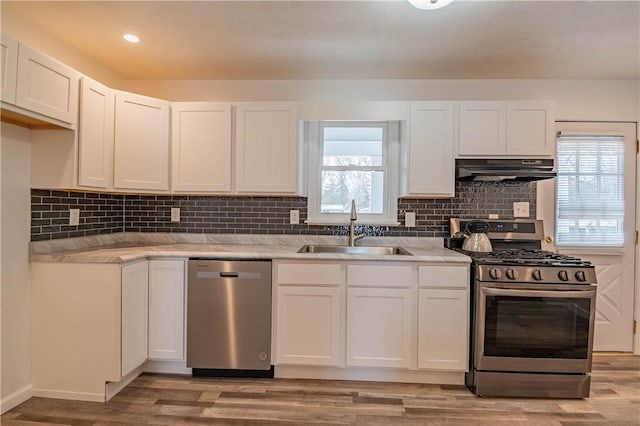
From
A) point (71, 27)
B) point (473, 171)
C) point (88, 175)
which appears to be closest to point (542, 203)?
point (473, 171)

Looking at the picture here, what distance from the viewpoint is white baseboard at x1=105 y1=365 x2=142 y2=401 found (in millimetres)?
2217

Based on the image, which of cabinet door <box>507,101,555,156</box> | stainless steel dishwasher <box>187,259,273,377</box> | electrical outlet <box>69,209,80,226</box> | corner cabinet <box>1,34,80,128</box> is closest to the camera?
corner cabinet <box>1,34,80,128</box>

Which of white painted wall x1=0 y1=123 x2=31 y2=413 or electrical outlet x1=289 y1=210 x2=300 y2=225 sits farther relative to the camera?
electrical outlet x1=289 y1=210 x2=300 y2=225

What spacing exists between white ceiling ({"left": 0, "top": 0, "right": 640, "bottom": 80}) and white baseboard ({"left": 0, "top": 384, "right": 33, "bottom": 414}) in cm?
232

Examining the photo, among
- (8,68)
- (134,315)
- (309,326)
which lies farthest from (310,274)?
(8,68)

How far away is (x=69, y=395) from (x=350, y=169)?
2.62 m

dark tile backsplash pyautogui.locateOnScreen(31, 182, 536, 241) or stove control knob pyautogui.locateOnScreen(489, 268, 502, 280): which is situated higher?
dark tile backsplash pyautogui.locateOnScreen(31, 182, 536, 241)

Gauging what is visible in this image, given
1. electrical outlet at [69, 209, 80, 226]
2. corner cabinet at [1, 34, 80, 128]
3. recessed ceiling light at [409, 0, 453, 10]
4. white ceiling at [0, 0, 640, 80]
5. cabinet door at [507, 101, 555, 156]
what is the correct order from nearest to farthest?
recessed ceiling light at [409, 0, 453, 10]
corner cabinet at [1, 34, 80, 128]
white ceiling at [0, 0, 640, 80]
electrical outlet at [69, 209, 80, 226]
cabinet door at [507, 101, 555, 156]

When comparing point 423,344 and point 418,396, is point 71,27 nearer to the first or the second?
point 423,344

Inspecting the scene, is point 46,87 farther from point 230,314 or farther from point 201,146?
point 230,314

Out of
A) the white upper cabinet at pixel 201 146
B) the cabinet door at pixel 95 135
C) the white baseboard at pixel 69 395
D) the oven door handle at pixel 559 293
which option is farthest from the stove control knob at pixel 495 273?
the cabinet door at pixel 95 135

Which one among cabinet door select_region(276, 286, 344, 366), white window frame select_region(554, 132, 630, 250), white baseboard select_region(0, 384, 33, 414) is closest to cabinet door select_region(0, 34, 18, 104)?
white baseboard select_region(0, 384, 33, 414)

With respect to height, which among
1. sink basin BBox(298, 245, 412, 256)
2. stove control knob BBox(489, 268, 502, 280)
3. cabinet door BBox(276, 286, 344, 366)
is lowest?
cabinet door BBox(276, 286, 344, 366)

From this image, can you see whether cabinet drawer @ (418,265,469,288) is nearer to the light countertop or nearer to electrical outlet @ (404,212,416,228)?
the light countertop
